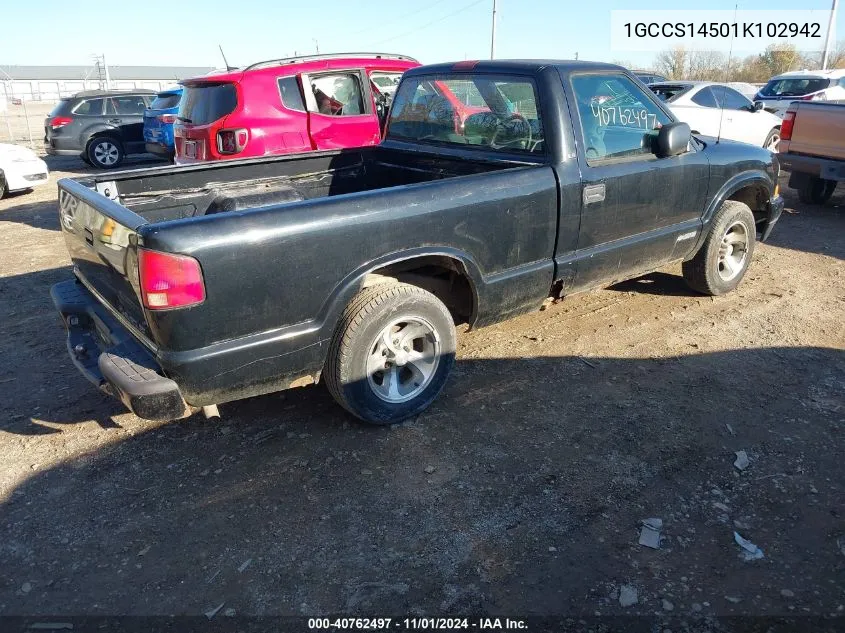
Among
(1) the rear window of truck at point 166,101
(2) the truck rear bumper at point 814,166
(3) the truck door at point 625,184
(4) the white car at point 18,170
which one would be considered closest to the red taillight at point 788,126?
(2) the truck rear bumper at point 814,166

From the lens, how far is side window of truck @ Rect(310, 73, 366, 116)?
7543 mm

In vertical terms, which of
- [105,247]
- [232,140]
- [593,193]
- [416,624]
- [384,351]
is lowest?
[416,624]

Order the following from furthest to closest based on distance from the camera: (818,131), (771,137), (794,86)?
(794,86) → (771,137) → (818,131)

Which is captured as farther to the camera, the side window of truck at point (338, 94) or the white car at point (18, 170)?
the white car at point (18, 170)

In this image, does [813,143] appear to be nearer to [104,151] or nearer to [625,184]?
[625,184]

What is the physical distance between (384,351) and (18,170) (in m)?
9.97

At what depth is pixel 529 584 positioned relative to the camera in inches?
103

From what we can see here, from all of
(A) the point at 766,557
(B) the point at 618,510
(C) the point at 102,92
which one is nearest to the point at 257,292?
(B) the point at 618,510

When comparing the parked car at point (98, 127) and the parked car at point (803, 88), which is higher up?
the parked car at point (803, 88)

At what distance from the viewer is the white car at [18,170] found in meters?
10.8

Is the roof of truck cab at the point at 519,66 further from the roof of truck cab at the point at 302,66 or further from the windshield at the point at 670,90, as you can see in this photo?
the windshield at the point at 670,90

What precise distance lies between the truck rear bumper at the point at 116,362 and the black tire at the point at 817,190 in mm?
8912

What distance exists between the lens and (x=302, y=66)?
753cm

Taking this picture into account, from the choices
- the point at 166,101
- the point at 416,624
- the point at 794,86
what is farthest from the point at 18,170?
the point at 794,86
